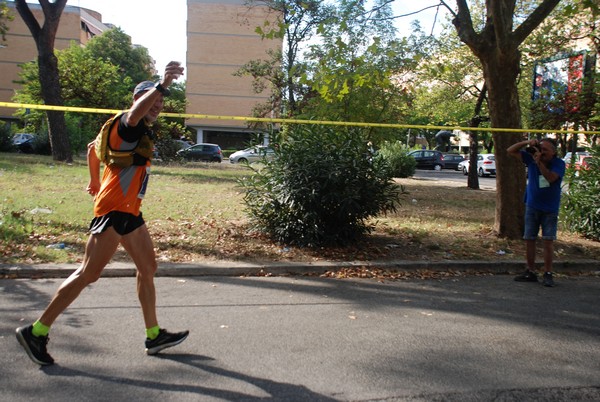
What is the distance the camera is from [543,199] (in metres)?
6.32

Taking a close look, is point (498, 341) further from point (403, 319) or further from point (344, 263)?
point (344, 263)

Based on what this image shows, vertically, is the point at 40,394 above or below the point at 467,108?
below

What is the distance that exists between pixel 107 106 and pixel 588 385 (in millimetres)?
31701

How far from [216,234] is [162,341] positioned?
436cm

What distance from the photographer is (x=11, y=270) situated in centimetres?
578

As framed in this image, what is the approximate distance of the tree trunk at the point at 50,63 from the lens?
2020 centimetres

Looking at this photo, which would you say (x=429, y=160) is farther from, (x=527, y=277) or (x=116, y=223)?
(x=116, y=223)

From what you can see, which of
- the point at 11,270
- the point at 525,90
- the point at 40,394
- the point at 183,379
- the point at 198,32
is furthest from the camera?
the point at 198,32

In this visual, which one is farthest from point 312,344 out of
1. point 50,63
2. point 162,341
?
point 50,63

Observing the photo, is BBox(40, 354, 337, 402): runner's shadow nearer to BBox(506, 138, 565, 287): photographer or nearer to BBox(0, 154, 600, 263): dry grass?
BBox(0, 154, 600, 263): dry grass

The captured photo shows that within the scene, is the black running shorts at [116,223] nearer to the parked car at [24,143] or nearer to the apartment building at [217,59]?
the parked car at [24,143]

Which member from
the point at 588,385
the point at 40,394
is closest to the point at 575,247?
the point at 588,385

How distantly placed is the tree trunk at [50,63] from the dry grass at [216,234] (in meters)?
8.51

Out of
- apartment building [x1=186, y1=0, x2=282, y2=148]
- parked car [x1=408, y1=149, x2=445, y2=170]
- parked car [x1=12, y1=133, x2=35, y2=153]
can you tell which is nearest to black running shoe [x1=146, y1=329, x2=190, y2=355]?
parked car [x1=12, y1=133, x2=35, y2=153]
